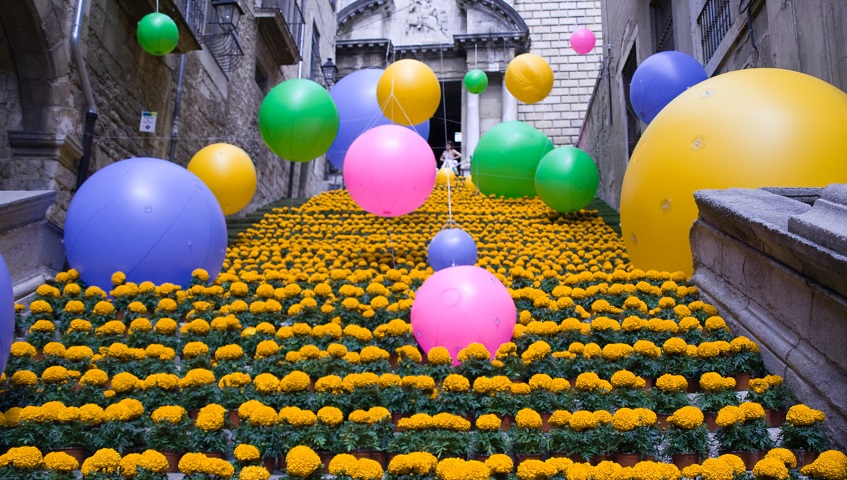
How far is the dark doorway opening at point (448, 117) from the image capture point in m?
26.9

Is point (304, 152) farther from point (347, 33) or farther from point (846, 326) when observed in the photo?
point (347, 33)

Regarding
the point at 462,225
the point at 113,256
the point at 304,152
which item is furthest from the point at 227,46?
the point at 113,256

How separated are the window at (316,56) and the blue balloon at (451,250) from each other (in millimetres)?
15102

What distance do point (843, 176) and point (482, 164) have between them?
8.94 metres

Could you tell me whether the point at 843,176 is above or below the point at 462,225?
above

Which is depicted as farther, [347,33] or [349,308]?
[347,33]

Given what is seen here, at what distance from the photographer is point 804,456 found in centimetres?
312

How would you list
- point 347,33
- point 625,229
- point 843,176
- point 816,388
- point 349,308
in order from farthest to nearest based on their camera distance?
point 347,33 → point 625,229 → point 349,308 → point 843,176 → point 816,388

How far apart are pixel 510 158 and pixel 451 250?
6308 millimetres

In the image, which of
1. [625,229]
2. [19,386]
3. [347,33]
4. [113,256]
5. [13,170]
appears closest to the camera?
[19,386]

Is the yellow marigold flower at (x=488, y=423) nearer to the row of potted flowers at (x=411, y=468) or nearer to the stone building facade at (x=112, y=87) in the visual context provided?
the row of potted flowers at (x=411, y=468)

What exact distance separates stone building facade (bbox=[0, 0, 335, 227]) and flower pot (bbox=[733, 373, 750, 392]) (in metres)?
7.50

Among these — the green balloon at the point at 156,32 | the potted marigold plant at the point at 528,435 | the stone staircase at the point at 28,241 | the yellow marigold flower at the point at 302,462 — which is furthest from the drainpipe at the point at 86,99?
the potted marigold plant at the point at 528,435

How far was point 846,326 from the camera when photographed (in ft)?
10.6
